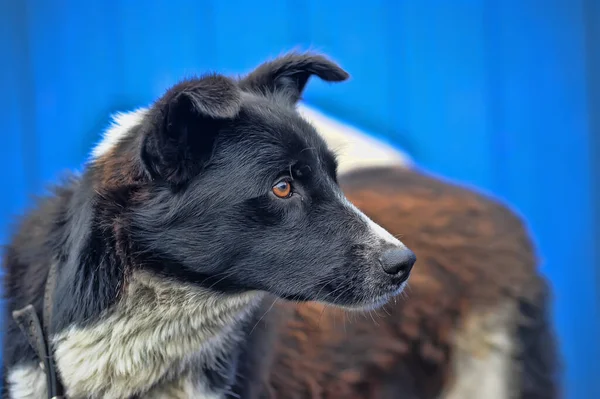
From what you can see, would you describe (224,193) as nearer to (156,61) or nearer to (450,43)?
(156,61)

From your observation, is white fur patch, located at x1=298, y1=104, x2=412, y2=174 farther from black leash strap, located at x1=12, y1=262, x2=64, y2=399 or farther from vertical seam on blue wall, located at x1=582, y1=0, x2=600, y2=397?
black leash strap, located at x1=12, y1=262, x2=64, y2=399

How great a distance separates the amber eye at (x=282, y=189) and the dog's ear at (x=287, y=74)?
0.45 metres

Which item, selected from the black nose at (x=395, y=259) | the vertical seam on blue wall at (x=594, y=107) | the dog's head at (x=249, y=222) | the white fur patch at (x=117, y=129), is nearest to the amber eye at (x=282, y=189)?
the dog's head at (x=249, y=222)

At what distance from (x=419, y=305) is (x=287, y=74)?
42.7 inches

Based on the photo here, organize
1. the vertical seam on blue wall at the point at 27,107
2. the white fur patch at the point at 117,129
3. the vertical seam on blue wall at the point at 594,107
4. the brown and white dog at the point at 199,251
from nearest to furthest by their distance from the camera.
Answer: the brown and white dog at the point at 199,251
the white fur patch at the point at 117,129
the vertical seam on blue wall at the point at 27,107
the vertical seam on blue wall at the point at 594,107

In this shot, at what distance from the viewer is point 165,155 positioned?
5.96 feet

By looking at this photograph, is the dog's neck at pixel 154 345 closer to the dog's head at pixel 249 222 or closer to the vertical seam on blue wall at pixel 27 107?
the dog's head at pixel 249 222

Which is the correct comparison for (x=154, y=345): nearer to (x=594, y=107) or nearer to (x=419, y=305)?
(x=419, y=305)

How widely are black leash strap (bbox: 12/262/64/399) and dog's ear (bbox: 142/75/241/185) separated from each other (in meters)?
0.48

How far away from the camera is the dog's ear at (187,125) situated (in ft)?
5.24

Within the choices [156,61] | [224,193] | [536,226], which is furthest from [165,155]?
[536,226]

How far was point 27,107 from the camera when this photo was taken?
10.4ft

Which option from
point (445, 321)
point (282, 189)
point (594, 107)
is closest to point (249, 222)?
point (282, 189)

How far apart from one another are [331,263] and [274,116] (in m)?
0.51
